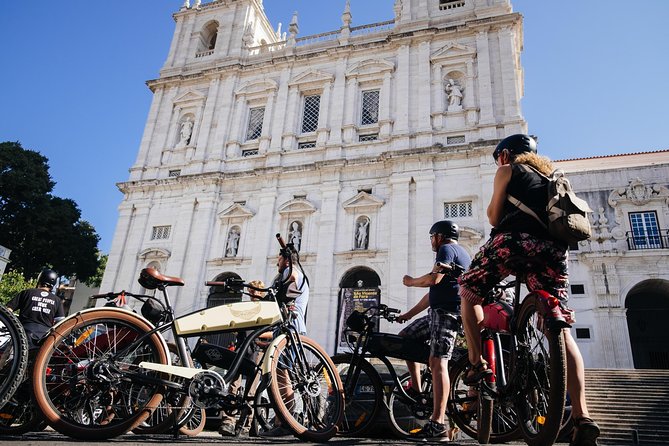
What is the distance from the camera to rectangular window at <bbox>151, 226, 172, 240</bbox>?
20.4 m

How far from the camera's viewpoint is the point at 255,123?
2266 centimetres

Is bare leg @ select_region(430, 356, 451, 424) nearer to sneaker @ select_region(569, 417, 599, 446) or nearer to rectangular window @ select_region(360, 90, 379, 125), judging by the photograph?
sneaker @ select_region(569, 417, 599, 446)

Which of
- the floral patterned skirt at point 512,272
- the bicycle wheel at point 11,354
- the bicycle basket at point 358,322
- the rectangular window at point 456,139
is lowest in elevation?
the bicycle wheel at point 11,354

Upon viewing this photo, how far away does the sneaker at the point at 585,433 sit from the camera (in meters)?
1.91

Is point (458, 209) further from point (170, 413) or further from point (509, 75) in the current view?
point (170, 413)

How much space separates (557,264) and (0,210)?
1236 inches

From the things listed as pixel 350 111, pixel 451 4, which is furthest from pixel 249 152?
pixel 451 4

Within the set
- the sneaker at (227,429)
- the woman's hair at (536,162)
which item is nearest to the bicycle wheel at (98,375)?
the sneaker at (227,429)

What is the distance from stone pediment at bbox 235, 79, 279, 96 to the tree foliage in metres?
14.9

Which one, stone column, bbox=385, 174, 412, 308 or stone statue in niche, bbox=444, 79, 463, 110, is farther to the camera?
stone statue in niche, bbox=444, 79, 463, 110

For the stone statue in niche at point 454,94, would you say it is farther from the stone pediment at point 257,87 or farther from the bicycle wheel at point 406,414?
the bicycle wheel at point 406,414

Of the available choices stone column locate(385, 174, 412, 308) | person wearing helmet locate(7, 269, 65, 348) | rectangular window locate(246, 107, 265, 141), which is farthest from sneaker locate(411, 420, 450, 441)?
rectangular window locate(246, 107, 265, 141)

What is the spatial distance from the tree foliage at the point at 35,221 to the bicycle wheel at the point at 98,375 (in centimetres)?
2811

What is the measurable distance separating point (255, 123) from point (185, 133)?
12.9 ft
